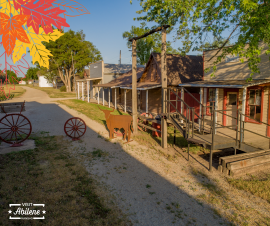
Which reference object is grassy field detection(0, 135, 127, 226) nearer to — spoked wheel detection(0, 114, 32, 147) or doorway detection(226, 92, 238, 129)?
spoked wheel detection(0, 114, 32, 147)

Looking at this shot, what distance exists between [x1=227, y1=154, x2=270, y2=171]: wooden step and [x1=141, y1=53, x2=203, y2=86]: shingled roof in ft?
32.5

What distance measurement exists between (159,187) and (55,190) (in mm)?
2804

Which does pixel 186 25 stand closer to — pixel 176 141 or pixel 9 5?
pixel 176 141

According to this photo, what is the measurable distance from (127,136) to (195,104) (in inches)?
313

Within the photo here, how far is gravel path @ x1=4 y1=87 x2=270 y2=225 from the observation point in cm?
462

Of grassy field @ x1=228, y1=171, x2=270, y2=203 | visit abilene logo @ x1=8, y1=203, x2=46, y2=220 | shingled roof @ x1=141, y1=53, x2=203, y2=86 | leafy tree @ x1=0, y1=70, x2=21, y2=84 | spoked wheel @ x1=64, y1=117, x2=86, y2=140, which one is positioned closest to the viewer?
leafy tree @ x1=0, y1=70, x2=21, y2=84

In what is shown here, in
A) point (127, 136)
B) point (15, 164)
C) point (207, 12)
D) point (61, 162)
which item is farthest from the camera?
point (127, 136)

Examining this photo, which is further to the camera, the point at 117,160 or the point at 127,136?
the point at 127,136

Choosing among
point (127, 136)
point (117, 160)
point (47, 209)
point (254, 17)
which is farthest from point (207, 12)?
point (47, 209)

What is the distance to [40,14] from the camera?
139 inches

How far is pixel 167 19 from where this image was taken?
36.8 feet

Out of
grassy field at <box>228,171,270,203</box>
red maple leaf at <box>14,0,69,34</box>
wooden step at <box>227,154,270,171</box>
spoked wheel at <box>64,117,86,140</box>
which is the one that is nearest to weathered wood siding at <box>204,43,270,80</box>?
wooden step at <box>227,154,270,171</box>

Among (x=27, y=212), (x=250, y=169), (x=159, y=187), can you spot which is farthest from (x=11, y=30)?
(x=250, y=169)

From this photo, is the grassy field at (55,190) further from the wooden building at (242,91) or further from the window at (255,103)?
the window at (255,103)
